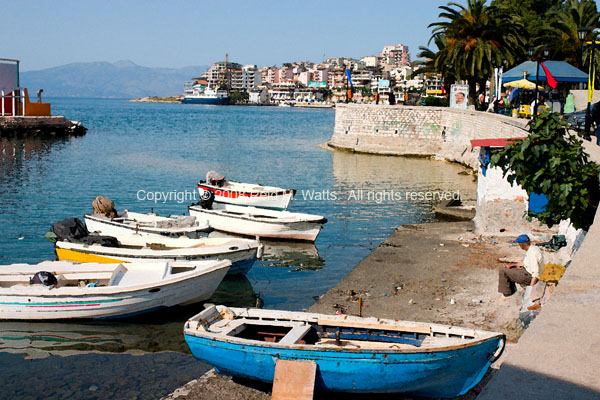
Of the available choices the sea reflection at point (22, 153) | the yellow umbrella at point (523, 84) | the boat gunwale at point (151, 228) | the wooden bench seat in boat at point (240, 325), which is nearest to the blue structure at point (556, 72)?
the yellow umbrella at point (523, 84)

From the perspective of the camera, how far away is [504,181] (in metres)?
16.4

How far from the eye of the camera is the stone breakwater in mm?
42062

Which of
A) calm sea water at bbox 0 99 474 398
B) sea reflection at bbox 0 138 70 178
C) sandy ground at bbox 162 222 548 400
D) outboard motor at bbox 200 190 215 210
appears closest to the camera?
sandy ground at bbox 162 222 548 400

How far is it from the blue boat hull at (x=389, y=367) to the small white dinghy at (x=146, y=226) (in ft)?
31.6

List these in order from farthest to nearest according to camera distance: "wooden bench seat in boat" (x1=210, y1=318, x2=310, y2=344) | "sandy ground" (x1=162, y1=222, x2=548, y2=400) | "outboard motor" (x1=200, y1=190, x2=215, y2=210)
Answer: "outboard motor" (x1=200, y1=190, x2=215, y2=210) → "sandy ground" (x1=162, y1=222, x2=548, y2=400) → "wooden bench seat in boat" (x1=210, y1=318, x2=310, y2=344)

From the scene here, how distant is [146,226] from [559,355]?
15.0 meters

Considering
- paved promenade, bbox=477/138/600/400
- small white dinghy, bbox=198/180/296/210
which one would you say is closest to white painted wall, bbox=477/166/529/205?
small white dinghy, bbox=198/180/296/210

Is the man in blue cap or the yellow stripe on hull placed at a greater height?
the man in blue cap

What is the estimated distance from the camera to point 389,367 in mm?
7609

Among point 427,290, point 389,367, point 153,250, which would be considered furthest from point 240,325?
point 153,250

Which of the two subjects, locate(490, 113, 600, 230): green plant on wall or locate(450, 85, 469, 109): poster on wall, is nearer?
locate(490, 113, 600, 230): green plant on wall

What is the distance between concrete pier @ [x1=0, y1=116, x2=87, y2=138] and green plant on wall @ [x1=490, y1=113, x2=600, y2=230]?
205ft

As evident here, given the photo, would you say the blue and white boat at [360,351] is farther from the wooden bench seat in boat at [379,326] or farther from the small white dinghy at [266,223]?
the small white dinghy at [266,223]

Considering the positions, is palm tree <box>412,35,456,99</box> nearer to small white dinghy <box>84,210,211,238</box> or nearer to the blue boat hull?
small white dinghy <box>84,210,211,238</box>
